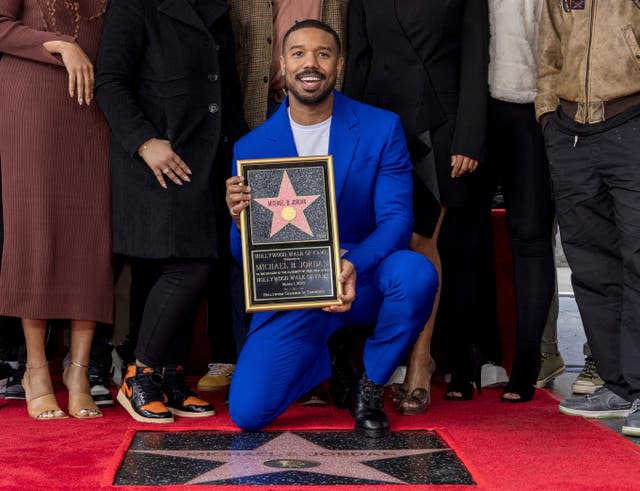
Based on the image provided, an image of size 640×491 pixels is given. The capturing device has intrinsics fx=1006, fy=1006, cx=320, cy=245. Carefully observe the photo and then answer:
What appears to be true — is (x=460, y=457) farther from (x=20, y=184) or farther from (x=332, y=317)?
(x=20, y=184)

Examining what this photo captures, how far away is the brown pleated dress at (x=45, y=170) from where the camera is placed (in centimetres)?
353

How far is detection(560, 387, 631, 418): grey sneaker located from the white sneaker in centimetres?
61

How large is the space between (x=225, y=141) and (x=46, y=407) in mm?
1146

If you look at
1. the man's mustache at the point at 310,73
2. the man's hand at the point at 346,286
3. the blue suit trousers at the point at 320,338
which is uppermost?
the man's mustache at the point at 310,73

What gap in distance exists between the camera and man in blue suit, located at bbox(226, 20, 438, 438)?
3.24 meters

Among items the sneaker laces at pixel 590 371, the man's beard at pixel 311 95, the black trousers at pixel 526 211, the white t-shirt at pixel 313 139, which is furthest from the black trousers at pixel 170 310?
the sneaker laces at pixel 590 371

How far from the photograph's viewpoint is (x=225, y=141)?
12.2 feet

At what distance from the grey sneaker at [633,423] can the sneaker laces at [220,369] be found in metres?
1.59

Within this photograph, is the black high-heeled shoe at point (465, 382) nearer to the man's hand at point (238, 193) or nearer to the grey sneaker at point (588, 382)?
the grey sneaker at point (588, 382)

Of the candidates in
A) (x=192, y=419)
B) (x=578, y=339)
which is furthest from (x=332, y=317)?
(x=578, y=339)

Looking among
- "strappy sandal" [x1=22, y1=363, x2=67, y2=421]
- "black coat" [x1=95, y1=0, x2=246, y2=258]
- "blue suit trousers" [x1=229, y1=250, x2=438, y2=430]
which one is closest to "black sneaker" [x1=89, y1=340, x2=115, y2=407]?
"strappy sandal" [x1=22, y1=363, x2=67, y2=421]

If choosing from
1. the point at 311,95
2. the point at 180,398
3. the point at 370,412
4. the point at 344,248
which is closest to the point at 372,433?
the point at 370,412

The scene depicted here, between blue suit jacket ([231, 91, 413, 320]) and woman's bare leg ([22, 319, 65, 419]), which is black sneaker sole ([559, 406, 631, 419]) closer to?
blue suit jacket ([231, 91, 413, 320])

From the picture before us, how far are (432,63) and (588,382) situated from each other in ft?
4.90
